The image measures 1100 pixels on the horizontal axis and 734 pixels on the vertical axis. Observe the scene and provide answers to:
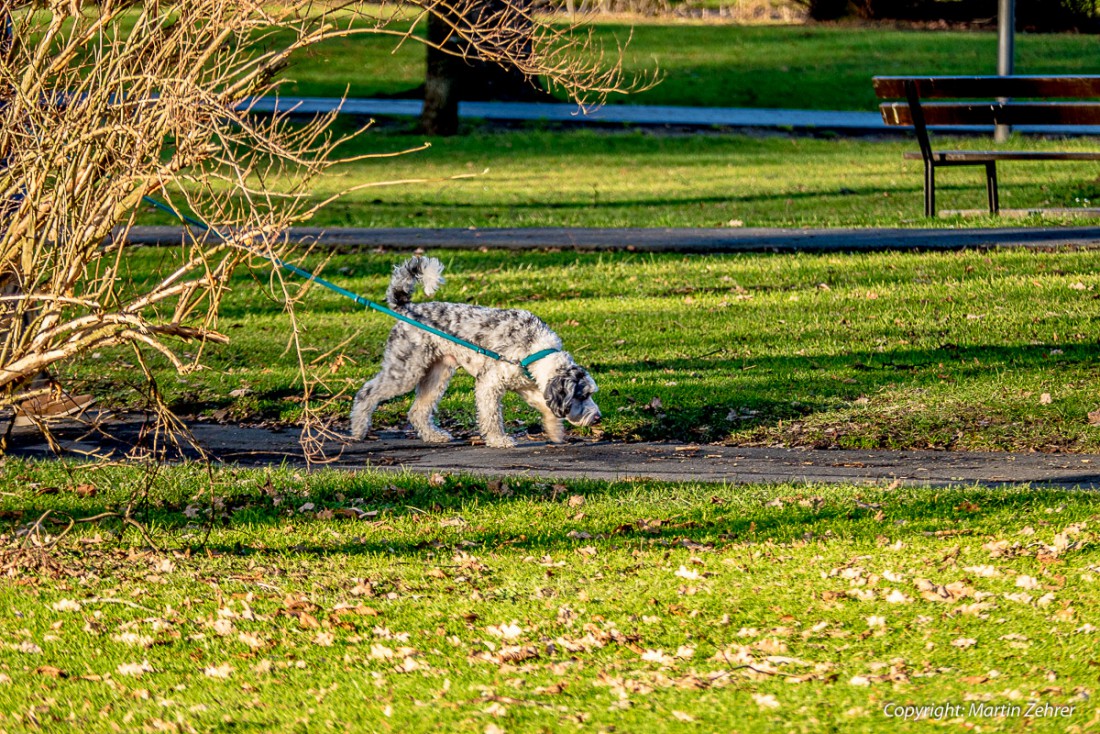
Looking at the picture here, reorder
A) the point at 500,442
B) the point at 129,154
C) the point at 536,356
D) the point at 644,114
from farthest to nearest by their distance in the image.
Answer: the point at 644,114
the point at 500,442
the point at 536,356
the point at 129,154

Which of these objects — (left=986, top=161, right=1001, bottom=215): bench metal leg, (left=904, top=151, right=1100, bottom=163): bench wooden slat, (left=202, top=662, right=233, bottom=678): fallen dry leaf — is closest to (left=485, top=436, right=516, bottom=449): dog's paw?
(left=202, top=662, right=233, bottom=678): fallen dry leaf

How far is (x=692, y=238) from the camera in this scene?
15047mm

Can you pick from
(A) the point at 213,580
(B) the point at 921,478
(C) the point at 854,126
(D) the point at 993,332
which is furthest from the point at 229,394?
(C) the point at 854,126

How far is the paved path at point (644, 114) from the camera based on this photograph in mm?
27516

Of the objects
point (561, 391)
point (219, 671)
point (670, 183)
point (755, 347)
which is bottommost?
point (219, 671)

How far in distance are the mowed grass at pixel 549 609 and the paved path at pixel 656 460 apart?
0.46 metres

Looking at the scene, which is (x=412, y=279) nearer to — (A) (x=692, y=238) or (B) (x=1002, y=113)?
(A) (x=692, y=238)

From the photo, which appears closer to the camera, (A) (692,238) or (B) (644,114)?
(A) (692,238)

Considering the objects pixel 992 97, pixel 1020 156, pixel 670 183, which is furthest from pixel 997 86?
pixel 670 183

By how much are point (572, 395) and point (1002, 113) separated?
8.26 metres

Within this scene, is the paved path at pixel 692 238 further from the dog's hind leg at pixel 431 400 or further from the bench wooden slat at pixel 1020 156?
the dog's hind leg at pixel 431 400

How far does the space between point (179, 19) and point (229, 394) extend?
4753 mm

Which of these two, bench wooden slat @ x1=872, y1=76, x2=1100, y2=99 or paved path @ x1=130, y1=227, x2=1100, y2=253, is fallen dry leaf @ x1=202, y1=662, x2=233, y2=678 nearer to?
paved path @ x1=130, y1=227, x2=1100, y2=253

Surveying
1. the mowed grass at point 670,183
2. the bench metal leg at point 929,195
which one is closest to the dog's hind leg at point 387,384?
the mowed grass at point 670,183
